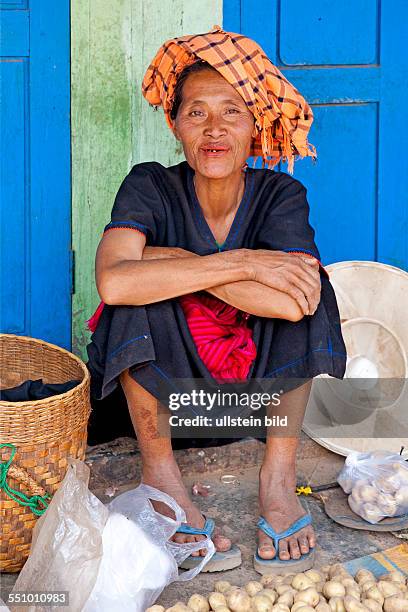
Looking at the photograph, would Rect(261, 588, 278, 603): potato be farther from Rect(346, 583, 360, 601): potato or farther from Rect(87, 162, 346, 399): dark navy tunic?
Rect(87, 162, 346, 399): dark navy tunic

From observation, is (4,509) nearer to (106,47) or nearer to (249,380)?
(249,380)

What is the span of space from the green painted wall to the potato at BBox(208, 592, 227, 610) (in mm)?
1638

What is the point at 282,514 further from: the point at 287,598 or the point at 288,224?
the point at 288,224

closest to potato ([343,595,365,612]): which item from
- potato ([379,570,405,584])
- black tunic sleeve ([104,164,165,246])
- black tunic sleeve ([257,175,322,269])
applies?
potato ([379,570,405,584])

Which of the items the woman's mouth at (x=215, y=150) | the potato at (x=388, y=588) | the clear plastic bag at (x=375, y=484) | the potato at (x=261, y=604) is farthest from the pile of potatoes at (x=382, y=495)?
the woman's mouth at (x=215, y=150)

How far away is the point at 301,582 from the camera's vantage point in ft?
8.14

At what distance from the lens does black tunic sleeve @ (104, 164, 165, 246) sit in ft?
9.55

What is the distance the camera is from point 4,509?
2500 mm

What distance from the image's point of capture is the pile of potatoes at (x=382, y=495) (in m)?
3.00

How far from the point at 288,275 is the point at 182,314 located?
14.4 inches

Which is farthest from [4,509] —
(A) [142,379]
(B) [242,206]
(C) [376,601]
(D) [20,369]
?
(B) [242,206]

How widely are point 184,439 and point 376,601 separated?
41.0 inches

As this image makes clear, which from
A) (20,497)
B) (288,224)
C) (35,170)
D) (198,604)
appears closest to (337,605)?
(198,604)

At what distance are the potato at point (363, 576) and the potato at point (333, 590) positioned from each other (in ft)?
0.38
